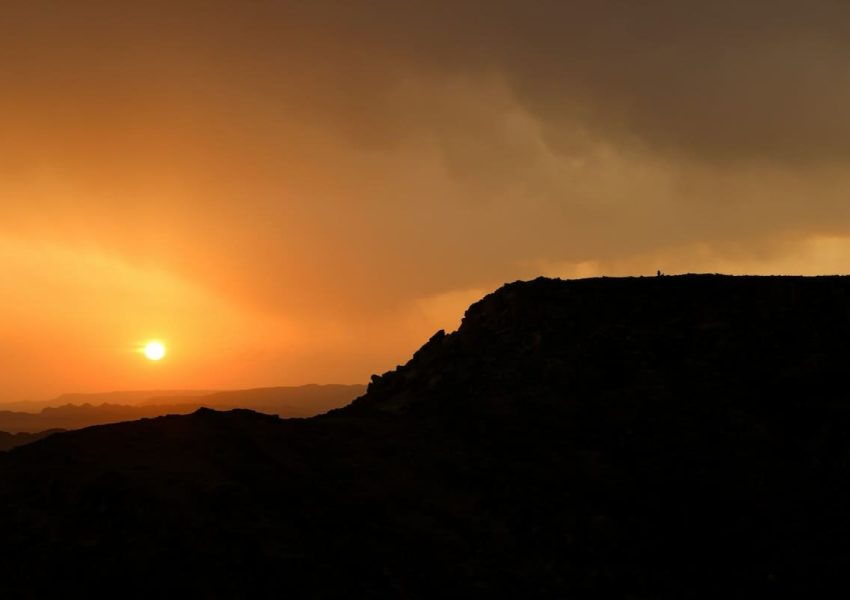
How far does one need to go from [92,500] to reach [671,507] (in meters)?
15.3

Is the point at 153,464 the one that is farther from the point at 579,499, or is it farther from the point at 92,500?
the point at 579,499

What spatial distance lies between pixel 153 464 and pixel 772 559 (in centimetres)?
1624

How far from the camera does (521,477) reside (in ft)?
64.5

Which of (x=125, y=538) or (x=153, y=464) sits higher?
(x=153, y=464)

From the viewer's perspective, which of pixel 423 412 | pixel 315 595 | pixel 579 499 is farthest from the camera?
pixel 423 412

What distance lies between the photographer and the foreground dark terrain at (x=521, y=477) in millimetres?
14367

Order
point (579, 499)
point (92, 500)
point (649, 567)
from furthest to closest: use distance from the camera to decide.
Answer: point (579, 499)
point (649, 567)
point (92, 500)

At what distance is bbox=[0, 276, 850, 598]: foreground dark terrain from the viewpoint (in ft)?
47.1

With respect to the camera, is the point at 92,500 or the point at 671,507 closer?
the point at 92,500

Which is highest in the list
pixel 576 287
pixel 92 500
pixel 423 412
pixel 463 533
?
pixel 576 287

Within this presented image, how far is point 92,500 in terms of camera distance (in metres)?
15.3

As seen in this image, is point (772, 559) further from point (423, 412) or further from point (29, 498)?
point (29, 498)

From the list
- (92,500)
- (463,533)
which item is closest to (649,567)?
(463,533)

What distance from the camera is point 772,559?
55.4 feet
